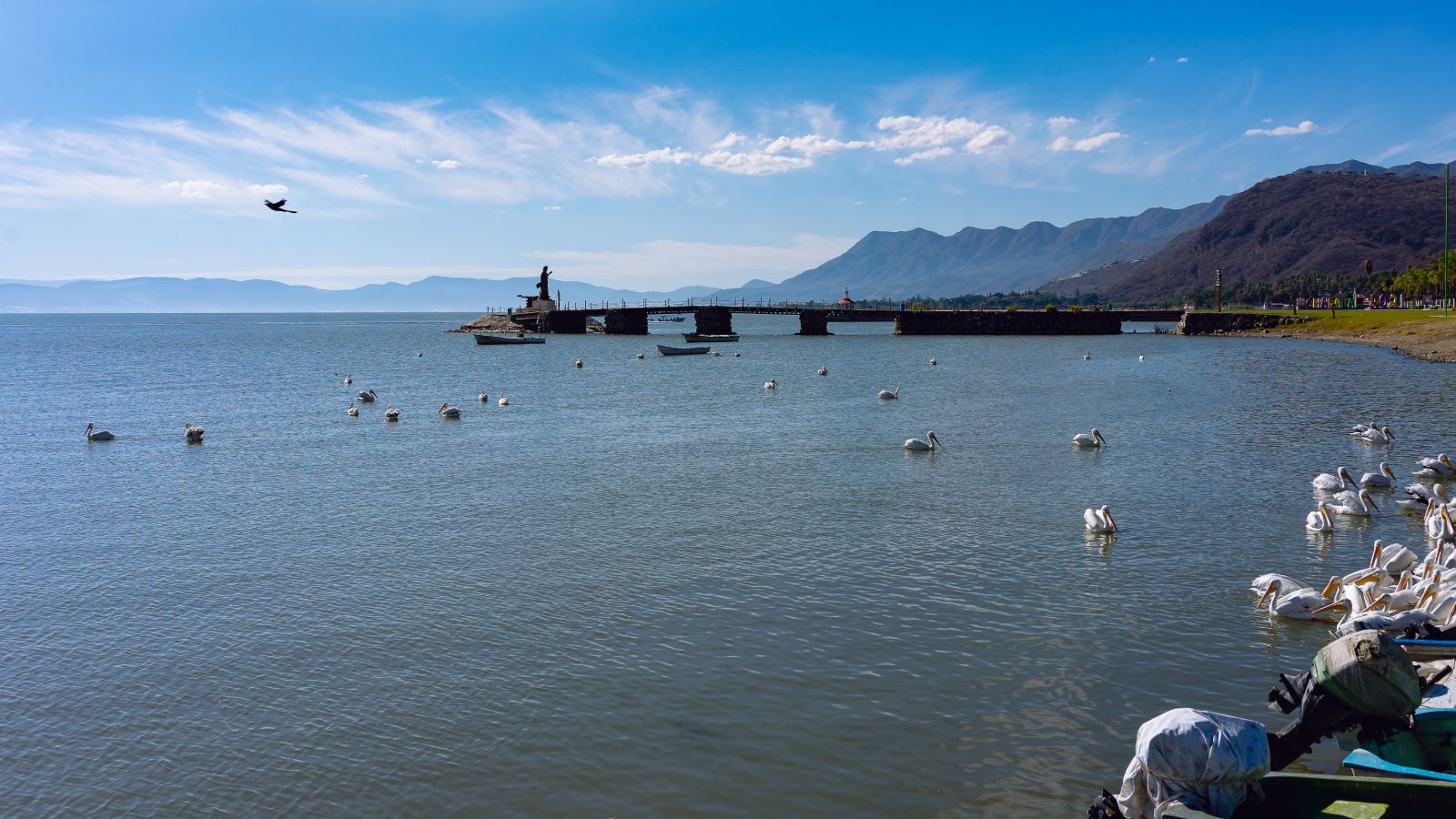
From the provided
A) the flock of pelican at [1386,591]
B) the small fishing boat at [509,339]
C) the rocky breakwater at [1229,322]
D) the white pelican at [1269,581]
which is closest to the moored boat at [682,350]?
the small fishing boat at [509,339]

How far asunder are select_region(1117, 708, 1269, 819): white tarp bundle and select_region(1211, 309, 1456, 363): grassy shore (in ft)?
237

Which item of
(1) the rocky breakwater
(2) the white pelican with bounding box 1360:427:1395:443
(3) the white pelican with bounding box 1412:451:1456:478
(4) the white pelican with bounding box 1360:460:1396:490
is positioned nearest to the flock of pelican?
(4) the white pelican with bounding box 1360:460:1396:490

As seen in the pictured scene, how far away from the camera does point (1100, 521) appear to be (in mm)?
21031

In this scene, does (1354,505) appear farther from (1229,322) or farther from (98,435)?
(1229,322)

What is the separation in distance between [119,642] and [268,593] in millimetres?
2712

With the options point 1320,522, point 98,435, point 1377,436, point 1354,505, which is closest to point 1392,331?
point 1377,436

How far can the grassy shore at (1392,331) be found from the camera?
73500mm

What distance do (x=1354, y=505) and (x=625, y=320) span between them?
13474 cm

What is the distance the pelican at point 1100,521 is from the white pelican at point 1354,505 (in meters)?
5.61

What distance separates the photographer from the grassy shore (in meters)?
73.5

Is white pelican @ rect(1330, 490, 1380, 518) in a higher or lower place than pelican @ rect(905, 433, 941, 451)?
lower

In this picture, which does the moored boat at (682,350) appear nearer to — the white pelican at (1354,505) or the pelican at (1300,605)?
the white pelican at (1354,505)

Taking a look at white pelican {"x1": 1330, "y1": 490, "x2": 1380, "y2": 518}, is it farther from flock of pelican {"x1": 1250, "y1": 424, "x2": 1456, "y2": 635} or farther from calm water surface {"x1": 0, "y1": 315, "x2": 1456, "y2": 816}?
flock of pelican {"x1": 1250, "y1": 424, "x2": 1456, "y2": 635}

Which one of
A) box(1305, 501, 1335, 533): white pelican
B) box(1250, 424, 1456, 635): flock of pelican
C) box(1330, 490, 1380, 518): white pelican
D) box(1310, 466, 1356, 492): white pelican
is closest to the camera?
box(1250, 424, 1456, 635): flock of pelican
